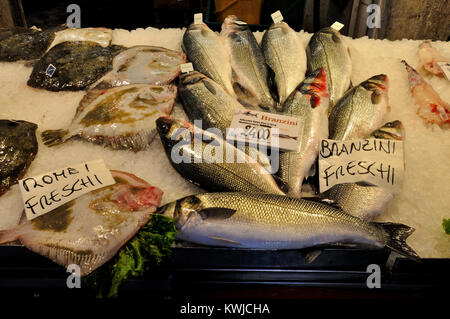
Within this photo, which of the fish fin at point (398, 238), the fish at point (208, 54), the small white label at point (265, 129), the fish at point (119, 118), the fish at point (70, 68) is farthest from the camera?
the fish at point (70, 68)

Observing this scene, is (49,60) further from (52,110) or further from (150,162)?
(150,162)

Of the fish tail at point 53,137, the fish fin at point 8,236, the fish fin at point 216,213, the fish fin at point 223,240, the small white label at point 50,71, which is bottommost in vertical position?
the fish fin at point 223,240

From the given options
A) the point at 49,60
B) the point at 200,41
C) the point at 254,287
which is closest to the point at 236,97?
the point at 200,41

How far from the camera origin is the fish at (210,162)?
1827 mm

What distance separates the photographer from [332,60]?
2.52 metres

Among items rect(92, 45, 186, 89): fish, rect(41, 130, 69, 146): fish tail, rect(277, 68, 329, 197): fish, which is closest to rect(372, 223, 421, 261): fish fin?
rect(277, 68, 329, 197): fish

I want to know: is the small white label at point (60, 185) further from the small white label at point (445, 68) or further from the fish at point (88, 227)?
the small white label at point (445, 68)

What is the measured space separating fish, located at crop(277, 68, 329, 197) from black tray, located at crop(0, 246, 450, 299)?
0.39 meters

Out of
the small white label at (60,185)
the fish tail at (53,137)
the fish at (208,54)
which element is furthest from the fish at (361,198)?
the fish tail at (53,137)

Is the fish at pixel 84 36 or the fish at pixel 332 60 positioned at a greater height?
the fish at pixel 84 36

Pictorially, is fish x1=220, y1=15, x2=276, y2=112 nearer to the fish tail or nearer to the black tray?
the black tray

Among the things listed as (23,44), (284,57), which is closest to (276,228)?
(284,57)

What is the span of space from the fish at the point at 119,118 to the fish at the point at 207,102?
0.47 ft

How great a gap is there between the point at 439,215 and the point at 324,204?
0.70 metres
